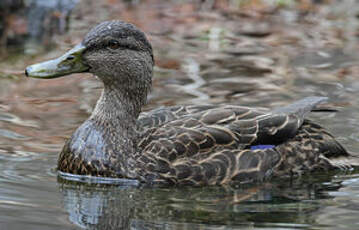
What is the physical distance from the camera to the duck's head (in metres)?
7.39

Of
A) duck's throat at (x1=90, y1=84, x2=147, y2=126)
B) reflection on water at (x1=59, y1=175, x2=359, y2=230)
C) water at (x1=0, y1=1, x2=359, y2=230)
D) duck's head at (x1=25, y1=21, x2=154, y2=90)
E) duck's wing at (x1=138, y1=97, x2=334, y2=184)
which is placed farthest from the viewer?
duck's throat at (x1=90, y1=84, x2=147, y2=126)

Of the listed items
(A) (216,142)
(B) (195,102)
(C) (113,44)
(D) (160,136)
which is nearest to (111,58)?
(C) (113,44)

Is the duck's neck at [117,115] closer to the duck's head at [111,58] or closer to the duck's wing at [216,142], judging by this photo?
the duck's head at [111,58]

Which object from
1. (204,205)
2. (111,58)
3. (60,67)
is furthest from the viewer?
(111,58)

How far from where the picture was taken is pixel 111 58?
760 centimetres

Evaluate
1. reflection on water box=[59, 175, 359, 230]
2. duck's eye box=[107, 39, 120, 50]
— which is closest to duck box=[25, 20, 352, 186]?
duck's eye box=[107, 39, 120, 50]

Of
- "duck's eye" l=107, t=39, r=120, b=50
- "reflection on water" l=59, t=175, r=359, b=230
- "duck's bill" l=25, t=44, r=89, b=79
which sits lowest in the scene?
"reflection on water" l=59, t=175, r=359, b=230

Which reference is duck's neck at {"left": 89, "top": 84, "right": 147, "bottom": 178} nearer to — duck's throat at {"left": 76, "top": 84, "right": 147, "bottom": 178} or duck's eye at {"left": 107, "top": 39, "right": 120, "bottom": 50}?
duck's throat at {"left": 76, "top": 84, "right": 147, "bottom": 178}

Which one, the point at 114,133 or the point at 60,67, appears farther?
the point at 114,133

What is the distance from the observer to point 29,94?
1088cm

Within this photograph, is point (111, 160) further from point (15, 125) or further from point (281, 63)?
point (281, 63)

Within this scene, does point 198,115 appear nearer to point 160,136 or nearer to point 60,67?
point 160,136

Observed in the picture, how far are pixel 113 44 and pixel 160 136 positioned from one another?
1.01 metres

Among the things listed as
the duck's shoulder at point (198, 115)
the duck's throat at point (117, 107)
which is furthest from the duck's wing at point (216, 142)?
the duck's throat at point (117, 107)
